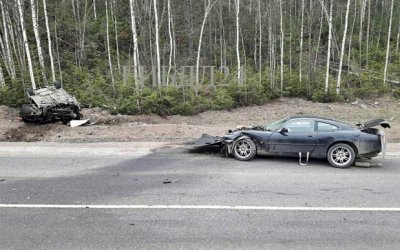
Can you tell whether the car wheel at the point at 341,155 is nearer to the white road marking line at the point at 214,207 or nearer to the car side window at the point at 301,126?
the car side window at the point at 301,126

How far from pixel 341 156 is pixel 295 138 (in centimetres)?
126

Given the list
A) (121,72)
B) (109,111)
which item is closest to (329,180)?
(109,111)

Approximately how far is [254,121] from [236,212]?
12.3 m

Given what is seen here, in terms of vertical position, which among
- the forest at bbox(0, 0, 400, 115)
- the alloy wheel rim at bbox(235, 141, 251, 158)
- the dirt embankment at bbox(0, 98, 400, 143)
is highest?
the forest at bbox(0, 0, 400, 115)

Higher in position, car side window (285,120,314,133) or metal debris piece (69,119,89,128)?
car side window (285,120,314,133)

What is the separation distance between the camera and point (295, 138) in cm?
998

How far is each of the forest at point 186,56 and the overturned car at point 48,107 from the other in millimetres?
3570

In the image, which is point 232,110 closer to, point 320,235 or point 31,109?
point 31,109

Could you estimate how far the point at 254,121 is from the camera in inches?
727

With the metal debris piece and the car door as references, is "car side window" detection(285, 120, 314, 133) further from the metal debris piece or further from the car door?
the metal debris piece

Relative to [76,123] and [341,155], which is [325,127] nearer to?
[341,155]

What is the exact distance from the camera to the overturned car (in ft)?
48.2

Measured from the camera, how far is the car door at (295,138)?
9914 millimetres

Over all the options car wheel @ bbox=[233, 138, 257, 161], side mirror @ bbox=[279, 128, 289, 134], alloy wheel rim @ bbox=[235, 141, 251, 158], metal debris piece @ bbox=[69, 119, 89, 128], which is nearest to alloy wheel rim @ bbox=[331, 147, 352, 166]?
side mirror @ bbox=[279, 128, 289, 134]
